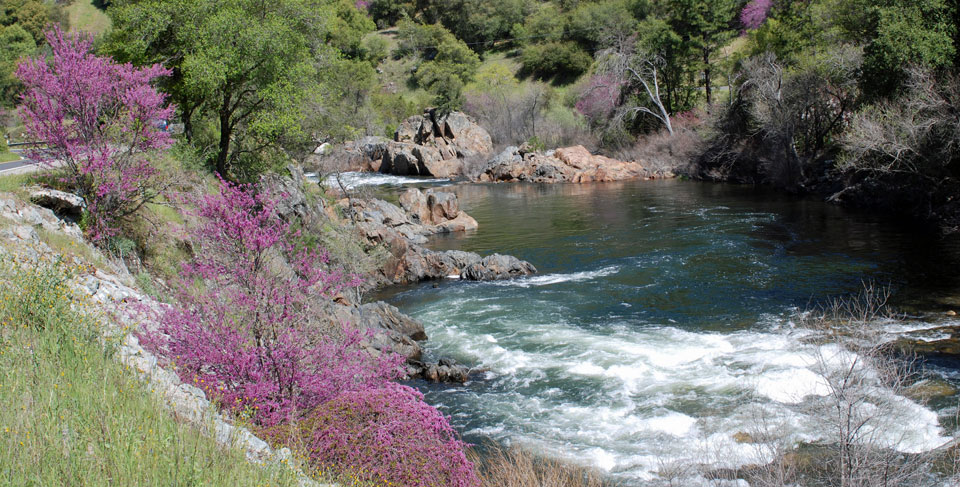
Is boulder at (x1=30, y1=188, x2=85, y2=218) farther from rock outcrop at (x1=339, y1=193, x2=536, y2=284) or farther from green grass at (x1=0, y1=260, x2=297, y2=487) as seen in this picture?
rock outcrop at (x1=339, y1=193, x2=536, y2=284)

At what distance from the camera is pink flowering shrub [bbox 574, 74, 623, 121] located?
6159cm

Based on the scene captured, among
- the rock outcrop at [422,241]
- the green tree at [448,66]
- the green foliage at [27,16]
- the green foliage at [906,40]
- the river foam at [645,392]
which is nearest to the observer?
the river foam at [645,392]

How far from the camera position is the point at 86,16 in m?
101

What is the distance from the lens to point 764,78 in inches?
1619

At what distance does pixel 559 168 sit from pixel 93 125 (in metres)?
44.7

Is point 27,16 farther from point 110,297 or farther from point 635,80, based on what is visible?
point 110,297

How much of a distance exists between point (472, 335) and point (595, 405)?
217 inches

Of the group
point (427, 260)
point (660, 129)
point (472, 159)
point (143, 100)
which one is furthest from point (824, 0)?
point (143, 100)

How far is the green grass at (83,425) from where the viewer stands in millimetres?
4957

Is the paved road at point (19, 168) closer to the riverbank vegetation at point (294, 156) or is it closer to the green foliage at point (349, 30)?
the riverbank vegetation at point (294, 156)

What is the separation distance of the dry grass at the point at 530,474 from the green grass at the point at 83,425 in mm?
3670

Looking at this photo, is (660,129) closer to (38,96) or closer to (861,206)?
(861,206)

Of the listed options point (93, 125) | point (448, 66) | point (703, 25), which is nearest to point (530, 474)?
point (93, 125)

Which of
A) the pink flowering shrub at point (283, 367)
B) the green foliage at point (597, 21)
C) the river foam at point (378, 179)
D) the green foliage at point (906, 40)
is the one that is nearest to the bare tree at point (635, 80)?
the river foam at point (378, 179)
